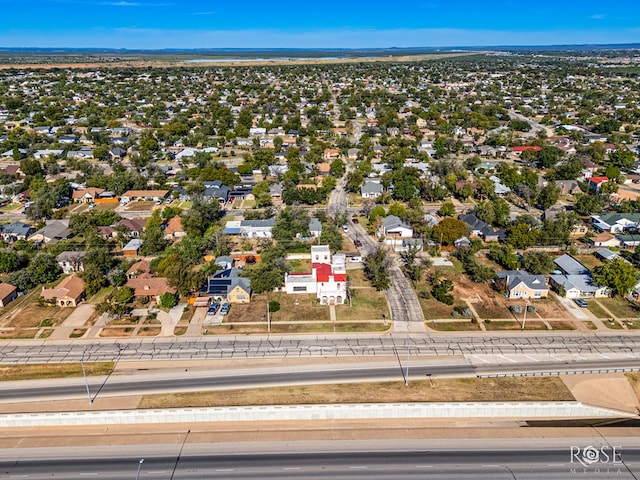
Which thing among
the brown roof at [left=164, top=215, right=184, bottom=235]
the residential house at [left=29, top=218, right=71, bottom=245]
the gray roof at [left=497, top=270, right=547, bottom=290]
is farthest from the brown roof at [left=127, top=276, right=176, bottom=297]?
the gray roof at [left=497, top=270, right=547, bottom=290]

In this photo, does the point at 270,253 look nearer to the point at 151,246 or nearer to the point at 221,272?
the point at 221,272

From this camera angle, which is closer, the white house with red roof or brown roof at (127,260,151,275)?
the white house with red roof

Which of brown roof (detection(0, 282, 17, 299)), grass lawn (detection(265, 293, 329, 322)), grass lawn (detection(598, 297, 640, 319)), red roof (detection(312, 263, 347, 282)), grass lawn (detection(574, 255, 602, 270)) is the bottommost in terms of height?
grass lawn (detection(598, 297, 640, 319))

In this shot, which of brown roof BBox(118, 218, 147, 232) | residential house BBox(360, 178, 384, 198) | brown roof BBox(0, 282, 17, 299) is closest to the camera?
brown roof BBox(0, 282, 17, 299)

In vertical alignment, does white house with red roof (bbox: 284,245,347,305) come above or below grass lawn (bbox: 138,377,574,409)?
above

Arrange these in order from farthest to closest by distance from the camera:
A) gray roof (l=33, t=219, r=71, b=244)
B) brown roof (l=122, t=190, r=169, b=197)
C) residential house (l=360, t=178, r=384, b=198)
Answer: residential house (l=360, t=178, r=384, b=198) → brown roof (l=122, t=190, r=169, b=197) → gray roof (l=33, t=219, r=71, b=244)

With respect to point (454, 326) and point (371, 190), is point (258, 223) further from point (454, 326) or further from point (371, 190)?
point (454, 326)

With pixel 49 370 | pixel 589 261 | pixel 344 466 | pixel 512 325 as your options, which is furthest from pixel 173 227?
pixel 589 261

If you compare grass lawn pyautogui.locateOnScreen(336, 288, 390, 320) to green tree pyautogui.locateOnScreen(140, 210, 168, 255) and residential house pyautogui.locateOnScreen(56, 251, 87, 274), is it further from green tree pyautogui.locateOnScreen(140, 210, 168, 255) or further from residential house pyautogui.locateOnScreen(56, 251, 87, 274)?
residential house pyautogui.locateOnScreen(56, 251, 87, 274)
